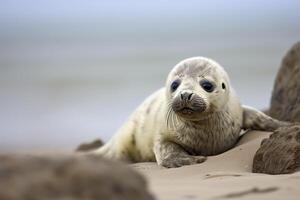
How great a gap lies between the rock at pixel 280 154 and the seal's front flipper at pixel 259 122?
1241mm

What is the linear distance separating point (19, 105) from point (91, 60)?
9.80 metres

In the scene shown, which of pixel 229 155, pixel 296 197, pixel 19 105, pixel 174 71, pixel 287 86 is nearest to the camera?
pixel 296 197

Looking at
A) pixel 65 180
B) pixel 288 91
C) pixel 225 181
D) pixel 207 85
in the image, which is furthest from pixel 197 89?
pixel 65 180

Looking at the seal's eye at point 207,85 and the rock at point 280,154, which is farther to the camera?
the seal's eye at point 207,85

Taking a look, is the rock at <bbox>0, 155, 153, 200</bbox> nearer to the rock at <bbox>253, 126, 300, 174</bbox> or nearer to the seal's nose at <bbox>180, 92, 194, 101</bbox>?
the rock at <bbox>253, 126, 300, 174</bbox>

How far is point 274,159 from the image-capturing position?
4688 mm

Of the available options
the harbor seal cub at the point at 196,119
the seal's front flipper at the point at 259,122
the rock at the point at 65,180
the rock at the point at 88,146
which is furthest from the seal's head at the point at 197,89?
the rock at the point at 65,180

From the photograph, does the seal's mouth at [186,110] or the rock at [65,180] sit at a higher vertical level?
the rock at [65,180]

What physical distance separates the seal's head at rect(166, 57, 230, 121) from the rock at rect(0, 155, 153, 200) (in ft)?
9.54

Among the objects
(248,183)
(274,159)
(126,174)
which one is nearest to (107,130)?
(274,159)

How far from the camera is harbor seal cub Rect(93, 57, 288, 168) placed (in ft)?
18.3

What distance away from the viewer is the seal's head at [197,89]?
17.9 ft

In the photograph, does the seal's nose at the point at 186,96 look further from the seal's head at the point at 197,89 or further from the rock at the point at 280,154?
the rock at the point at 280,154

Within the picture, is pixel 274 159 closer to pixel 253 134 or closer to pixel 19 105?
pixel 253 134
